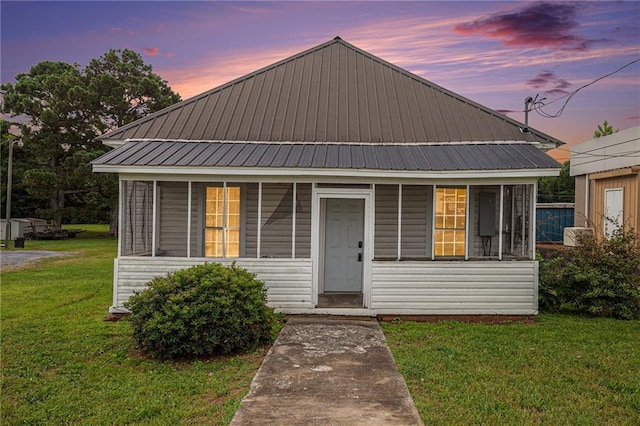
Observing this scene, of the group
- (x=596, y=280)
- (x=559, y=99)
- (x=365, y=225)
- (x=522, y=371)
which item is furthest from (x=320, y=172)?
(x=559, y=99)

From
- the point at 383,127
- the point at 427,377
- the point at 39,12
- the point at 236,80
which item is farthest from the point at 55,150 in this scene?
the point at 427,377

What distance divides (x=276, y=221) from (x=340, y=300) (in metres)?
2.19

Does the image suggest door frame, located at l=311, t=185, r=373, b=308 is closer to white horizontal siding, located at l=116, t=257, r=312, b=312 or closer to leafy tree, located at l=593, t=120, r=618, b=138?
white horizontal siding, located at l=116, t=257, r=312, b=312

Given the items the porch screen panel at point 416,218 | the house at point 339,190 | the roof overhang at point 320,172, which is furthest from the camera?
the porch screen panel at point 416,218

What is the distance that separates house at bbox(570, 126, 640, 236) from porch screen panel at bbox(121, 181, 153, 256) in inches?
440

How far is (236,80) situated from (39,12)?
835cm

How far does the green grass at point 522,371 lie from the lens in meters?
4.54

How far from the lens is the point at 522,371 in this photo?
5719 millimetres

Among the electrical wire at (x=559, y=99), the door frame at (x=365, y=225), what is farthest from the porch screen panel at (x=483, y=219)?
the door frame at (x=365, y=225)

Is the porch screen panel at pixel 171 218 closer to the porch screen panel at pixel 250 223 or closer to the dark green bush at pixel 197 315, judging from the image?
the porch screen panel at pixel 250 223

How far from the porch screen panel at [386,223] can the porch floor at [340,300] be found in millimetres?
1090

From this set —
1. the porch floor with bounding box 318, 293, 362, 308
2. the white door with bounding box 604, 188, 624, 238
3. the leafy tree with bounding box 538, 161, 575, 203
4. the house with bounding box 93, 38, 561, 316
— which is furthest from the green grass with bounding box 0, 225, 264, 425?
the leafy tree with bounding box 538, 161, 575, 203

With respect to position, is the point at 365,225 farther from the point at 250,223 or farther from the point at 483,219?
the point at 483,219

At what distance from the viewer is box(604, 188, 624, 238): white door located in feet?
47.5
